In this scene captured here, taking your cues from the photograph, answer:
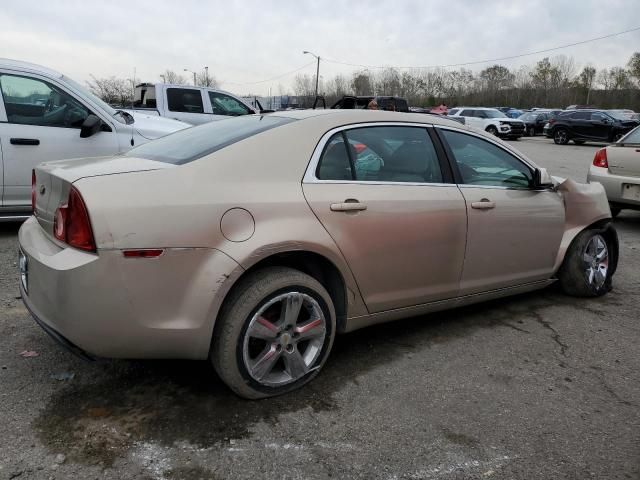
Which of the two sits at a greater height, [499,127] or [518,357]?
[499,127]

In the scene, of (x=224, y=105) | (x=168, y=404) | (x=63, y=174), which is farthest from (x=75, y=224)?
(x=224, y=105)

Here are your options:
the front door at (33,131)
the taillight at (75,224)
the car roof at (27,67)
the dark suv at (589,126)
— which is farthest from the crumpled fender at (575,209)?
the dark suv at (589,126)

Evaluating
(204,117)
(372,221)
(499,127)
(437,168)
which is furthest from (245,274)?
(499,127)

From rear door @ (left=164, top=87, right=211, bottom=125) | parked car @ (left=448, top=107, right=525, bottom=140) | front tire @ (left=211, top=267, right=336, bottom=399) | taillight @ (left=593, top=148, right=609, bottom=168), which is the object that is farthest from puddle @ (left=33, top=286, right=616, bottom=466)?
parked car @ (left=448, top=107, right=525, bottom=140)

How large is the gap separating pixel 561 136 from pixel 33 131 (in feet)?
84.8

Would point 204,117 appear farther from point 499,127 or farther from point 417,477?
point 499,127

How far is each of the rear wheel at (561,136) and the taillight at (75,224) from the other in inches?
1086

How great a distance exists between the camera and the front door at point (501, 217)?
3617mm

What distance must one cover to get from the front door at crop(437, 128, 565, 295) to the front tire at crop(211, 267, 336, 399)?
1.20m

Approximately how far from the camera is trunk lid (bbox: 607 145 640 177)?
278 inches

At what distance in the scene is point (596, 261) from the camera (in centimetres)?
457

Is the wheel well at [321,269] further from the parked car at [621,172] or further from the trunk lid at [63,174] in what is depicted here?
the parked car at [621,172]

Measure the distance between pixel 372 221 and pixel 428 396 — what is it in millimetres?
989

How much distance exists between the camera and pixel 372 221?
10.0 feet
